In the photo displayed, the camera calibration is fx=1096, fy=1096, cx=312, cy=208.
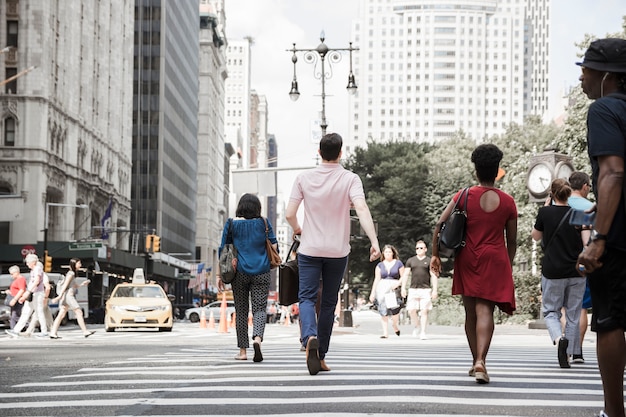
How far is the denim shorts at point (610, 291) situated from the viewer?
533cm

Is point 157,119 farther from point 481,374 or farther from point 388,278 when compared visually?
point 481,374

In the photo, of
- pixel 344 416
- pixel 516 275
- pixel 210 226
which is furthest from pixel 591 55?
pixel 210 226

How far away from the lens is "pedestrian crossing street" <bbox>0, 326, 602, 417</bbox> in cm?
682

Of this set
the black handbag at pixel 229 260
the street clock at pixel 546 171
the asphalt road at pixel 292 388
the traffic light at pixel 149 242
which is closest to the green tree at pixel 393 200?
the traffic light at pixel 149 242

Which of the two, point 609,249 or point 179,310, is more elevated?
point 609,249

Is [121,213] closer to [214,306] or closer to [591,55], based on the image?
[214,306]

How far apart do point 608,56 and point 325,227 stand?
14.5 feet

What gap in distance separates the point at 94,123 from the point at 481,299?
226ft

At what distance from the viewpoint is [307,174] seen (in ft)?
32.3

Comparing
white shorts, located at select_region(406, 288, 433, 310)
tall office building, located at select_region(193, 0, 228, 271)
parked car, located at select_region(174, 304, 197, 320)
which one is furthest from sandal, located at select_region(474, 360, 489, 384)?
tall office building, located at select_region(193, 0, 228, 271)

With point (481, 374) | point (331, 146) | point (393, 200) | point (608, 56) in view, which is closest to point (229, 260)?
point (331, 146)

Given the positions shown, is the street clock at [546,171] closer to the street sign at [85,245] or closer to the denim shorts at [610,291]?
the denim shorts at [610,291]

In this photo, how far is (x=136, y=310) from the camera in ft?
96.4

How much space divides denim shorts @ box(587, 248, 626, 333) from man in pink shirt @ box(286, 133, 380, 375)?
420 centimetres
